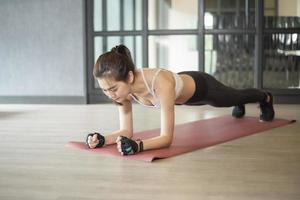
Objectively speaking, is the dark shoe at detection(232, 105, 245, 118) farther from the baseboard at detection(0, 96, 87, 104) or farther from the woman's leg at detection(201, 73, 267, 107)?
the baseboard at detection(0, 96, 87, 104)

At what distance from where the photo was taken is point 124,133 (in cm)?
245

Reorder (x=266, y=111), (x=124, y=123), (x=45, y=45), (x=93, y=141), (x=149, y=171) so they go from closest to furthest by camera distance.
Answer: (x=149, y=171)
(x=93, y=141)
(x=124, y=123)
(x=266, y=111)
(x=45, y=45)

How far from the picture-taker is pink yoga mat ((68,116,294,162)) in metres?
2.19

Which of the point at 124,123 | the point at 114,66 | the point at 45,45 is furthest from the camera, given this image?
the point at 45,45

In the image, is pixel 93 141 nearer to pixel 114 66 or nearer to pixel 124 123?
pixel 124 123

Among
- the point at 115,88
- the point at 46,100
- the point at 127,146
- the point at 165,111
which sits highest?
the point at 115,88

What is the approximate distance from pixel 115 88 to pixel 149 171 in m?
0.46

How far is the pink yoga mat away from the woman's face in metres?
0.28

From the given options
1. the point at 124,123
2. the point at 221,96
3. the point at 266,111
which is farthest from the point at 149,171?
the point at 266,111

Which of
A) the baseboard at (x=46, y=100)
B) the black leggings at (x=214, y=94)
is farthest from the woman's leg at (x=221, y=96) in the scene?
the baseboard at (x=46, y=100)

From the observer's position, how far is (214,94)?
2.73 m

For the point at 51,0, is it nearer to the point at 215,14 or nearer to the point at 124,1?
the point at 124,1

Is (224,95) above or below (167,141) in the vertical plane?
above

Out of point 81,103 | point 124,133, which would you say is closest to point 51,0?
point 81,103
